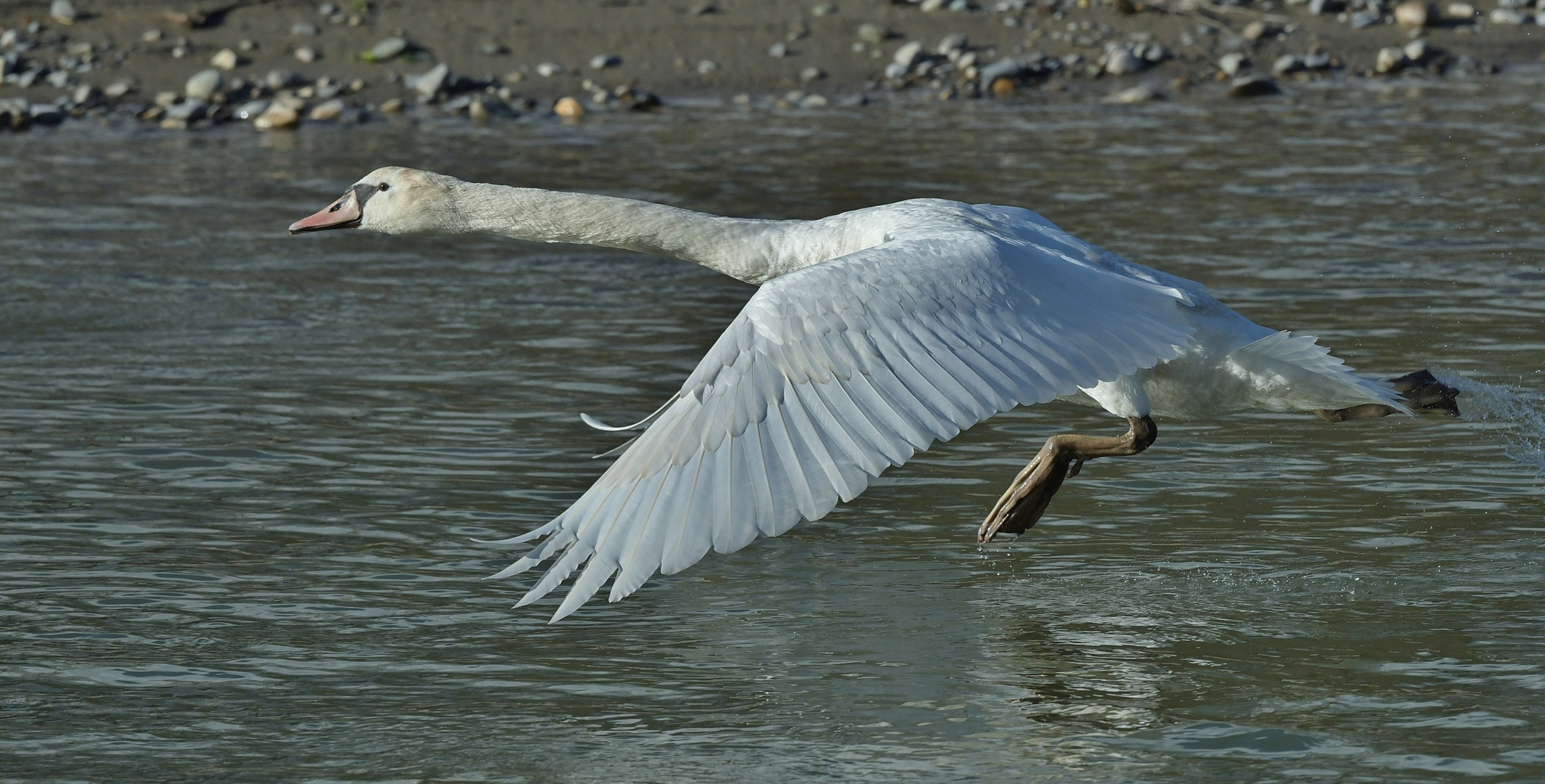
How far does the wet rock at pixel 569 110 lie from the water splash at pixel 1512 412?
1105 centimetres

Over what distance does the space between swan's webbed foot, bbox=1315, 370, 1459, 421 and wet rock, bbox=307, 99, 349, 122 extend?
12581mm

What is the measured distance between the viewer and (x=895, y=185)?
1422cm

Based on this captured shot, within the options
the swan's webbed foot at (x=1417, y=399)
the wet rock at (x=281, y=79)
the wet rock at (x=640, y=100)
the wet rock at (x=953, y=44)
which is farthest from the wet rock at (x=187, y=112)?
the swan's webbed foot at (x=1417, y=399)

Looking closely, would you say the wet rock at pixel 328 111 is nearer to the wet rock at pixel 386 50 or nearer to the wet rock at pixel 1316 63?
the wet rock at pixel 386 50

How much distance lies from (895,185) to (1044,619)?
850 cm

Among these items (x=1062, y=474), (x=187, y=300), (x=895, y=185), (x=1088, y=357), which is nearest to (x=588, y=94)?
(x=895, y=185)

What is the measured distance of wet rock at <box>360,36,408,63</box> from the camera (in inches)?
728

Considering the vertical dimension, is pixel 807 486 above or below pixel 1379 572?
above

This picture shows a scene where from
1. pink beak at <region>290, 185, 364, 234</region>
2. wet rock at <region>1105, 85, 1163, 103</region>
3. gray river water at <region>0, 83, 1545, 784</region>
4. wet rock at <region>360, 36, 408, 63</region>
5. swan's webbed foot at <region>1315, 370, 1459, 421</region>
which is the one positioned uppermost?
wet rock at <region>360, 36, 408, 63</region>

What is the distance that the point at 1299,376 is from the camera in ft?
20.8

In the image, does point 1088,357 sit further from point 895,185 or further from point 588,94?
point 588,94

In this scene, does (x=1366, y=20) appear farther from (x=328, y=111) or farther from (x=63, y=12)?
(x=63, y=12)

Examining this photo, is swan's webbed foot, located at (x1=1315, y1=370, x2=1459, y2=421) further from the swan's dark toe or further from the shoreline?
the shoreline

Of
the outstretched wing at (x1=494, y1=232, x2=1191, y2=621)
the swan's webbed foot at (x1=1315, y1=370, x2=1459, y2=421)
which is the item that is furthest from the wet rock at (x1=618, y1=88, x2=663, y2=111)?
the outstretched wing at (x1=494, y1=232, x2=1191, y2=621)
